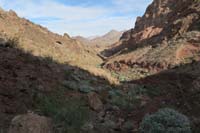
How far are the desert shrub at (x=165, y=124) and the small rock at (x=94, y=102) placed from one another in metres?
3.64

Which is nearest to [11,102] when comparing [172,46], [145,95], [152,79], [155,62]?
[145,95]

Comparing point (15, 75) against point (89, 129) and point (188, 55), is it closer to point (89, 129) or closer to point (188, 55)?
point (89, 129)

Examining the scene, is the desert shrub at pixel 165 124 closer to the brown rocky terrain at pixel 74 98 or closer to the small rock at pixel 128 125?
the brown rocky terrain at pixel 74 98

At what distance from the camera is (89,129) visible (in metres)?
8.95

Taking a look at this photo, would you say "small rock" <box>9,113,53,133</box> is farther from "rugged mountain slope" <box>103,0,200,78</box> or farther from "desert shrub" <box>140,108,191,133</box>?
"rugged mountain slope" <box>103,0,200,78</box>

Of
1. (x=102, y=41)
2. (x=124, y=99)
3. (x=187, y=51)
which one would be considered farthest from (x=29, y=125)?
(x=102, y=41)

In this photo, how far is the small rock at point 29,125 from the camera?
21.9ft

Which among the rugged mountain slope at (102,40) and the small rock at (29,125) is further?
the rugged mountain slope at (102,40)

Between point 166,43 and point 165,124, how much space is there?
23.8 meters

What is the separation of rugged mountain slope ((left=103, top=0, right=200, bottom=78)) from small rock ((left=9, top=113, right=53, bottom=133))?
17.9m

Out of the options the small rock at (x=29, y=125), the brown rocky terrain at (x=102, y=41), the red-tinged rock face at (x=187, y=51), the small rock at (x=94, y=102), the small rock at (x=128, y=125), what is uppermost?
the brown rocky terrain at (x=102, y=41)

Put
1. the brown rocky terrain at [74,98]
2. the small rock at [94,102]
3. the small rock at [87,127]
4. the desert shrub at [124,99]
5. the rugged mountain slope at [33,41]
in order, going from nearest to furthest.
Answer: the brown rocky terrain at [74,98], the small rock at [87,127], the small rock at [94,102], the desert shrub at [124,99], the rugged mountain slope at [33,41]

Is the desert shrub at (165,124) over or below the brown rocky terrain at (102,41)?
below

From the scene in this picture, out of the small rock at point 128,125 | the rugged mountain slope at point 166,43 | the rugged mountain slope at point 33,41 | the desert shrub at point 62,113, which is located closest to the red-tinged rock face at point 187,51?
the rugged mountain slope at point 166,43
